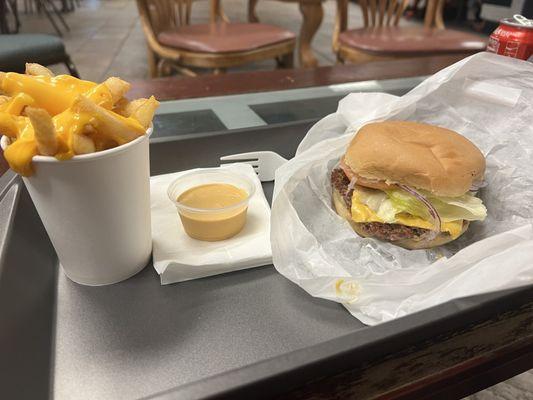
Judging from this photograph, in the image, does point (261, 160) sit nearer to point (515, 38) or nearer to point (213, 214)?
point (213, 214)

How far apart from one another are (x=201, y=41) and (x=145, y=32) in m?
0.36

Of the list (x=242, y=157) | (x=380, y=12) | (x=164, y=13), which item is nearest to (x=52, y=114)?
(x=242, y=157)

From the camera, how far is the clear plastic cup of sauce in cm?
64

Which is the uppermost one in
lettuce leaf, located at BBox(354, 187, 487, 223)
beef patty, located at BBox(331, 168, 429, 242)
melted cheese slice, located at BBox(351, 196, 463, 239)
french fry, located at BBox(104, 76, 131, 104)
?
french fry, located at BBox(104, 76, 131, 104)

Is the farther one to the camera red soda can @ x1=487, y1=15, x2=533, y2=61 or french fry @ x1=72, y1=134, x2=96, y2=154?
red soda can @ x1=487, y1=15, x2=533, y2=61

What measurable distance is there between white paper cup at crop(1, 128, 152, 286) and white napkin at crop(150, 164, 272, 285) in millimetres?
45

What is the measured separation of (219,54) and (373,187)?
133 cm

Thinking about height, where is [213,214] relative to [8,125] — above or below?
below

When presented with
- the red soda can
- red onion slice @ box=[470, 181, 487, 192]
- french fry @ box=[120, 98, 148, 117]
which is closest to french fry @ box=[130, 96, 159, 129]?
french fry @ box=[120, 98, 148, 117]

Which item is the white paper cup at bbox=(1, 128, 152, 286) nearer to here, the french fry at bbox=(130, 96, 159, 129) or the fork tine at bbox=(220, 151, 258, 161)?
the french fry at bbox=(130, 96, 159, 129)

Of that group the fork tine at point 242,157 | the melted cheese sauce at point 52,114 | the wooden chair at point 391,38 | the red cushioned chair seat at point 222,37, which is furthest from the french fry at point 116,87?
the wooden chair at point 391,38

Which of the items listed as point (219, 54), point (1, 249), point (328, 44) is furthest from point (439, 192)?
point (328, 44)

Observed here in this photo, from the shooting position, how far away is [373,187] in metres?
0.75

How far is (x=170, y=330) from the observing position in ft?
1.71
